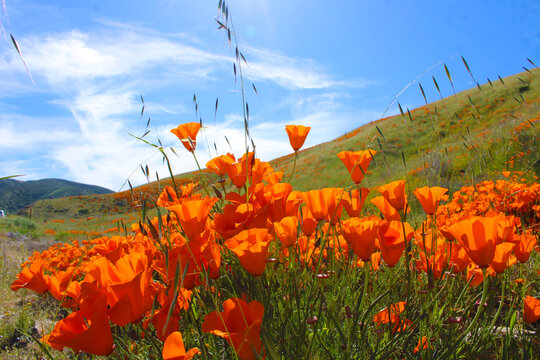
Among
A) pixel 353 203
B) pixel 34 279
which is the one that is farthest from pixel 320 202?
pixel 34 279

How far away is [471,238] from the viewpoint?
0.93 meters

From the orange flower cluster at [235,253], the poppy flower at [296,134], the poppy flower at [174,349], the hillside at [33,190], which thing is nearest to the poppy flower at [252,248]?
the orange flower cluster at [235,253]

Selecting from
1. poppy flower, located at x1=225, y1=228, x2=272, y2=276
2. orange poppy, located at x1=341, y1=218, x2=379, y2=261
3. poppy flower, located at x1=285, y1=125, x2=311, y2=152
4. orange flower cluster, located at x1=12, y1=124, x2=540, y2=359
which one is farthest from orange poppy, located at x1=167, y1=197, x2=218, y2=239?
poppy flower, located at x1=285, y1=125, x2=311, y2=152

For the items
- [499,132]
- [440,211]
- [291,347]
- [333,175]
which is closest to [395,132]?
[333,175]

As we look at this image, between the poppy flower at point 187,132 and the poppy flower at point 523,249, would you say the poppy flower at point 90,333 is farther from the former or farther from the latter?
the poppy flower at point 523,249

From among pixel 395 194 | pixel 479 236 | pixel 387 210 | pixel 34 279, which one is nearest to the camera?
pixel 479 236

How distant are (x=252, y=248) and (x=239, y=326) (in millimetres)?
204

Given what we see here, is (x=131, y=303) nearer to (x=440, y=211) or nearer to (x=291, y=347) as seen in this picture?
(x=291, y=347)

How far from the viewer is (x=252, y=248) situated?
877mm

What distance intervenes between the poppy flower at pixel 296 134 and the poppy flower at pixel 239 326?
97cm

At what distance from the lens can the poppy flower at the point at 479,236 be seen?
899 millimetres

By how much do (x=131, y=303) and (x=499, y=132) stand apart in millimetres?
12415

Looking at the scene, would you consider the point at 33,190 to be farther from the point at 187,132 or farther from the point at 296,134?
the point at 296,134

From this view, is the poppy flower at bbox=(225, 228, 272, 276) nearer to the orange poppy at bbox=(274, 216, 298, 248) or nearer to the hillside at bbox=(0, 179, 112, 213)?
the orange poppy at bbox=(274, 216, 298, 248)
